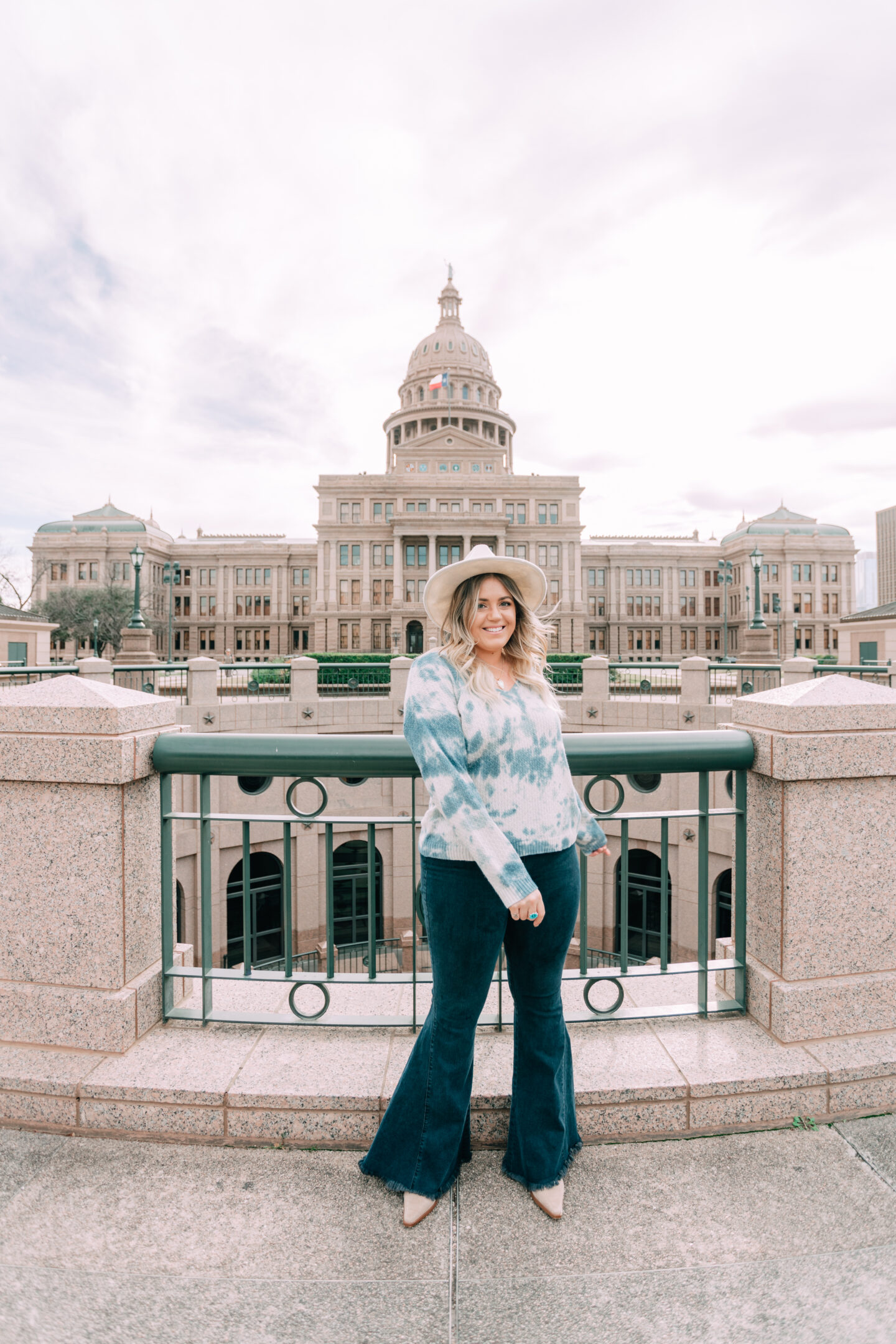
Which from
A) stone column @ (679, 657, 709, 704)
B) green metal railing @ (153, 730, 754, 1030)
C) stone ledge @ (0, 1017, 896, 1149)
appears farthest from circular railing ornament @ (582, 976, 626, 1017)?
stone column @ (679, 657, 709, 704)

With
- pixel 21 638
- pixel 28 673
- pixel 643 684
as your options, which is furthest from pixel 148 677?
pixel 21 638

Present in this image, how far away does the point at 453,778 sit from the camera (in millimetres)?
2148

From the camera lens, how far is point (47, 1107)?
9.07 feet

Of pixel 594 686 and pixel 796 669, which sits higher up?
pixel 796 669

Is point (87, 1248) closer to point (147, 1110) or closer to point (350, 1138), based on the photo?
point (147, 1110)

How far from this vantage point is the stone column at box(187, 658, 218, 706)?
54.3 feet

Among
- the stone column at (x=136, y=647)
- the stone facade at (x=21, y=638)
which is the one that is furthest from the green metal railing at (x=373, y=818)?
the stone facade at (x=21, y=638)

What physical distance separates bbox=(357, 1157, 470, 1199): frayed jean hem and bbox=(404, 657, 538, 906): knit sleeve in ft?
3.51

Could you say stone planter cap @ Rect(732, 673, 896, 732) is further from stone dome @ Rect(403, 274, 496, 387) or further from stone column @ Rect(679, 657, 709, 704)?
stone dome @ Rect(403, 274, 496, 387)

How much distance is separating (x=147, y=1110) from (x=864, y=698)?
131 inches

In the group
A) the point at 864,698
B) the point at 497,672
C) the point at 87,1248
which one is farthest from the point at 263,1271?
the point at 864,698

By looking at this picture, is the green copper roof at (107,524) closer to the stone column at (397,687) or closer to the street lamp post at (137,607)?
the street lamp post at (137,607)

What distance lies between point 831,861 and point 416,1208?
81.6 inches

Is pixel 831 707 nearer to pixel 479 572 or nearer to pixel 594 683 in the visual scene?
pixel 479 572
